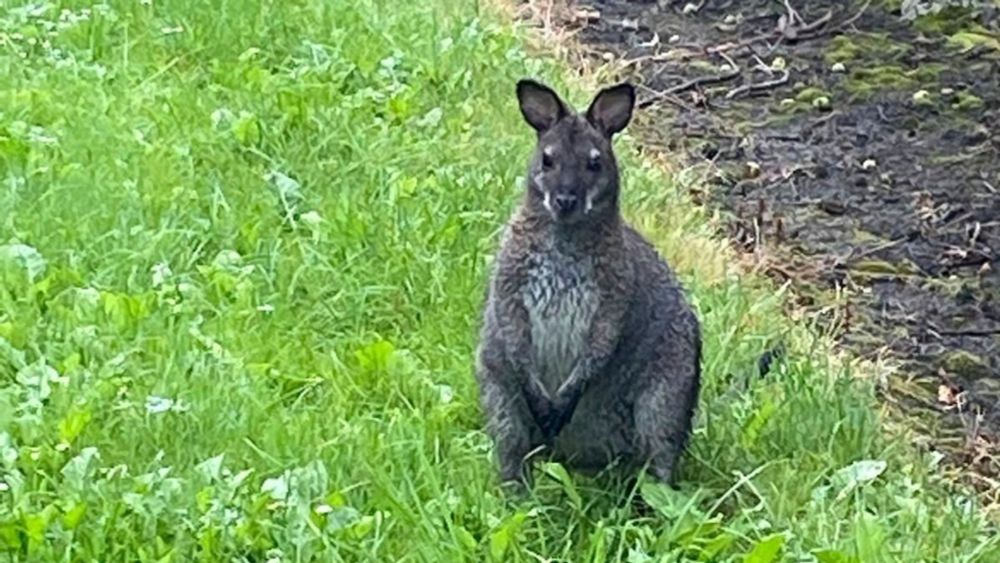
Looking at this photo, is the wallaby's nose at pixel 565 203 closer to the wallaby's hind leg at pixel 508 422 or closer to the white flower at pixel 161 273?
the wallaby's hind leg at pixel 508 422

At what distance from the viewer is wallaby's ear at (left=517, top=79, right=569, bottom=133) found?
192 inches

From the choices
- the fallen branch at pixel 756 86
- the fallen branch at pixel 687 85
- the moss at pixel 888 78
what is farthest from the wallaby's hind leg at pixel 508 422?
the moss at pixel 888 78

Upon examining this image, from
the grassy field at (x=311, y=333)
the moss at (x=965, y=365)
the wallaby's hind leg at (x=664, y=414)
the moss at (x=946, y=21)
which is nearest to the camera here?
the grassy field at (x=311, y=333)

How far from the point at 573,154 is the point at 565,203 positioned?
0.46ft

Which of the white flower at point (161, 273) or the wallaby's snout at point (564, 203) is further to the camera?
the white flower at point (161, 273)

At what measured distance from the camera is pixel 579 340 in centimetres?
477

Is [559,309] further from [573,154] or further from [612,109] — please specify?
[612,109]

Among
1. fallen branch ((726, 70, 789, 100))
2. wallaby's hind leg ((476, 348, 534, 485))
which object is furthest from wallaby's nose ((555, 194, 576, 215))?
fallen branch ((726, 70, 789, 100))

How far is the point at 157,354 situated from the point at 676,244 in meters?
1.92

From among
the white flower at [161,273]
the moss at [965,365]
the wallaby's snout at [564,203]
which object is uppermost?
the wallaby's snout at [564,203]

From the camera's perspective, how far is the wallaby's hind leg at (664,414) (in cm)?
473

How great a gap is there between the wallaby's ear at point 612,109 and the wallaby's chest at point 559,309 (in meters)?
0.37

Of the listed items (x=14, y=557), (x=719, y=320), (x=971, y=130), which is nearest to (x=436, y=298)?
(x=719, y=320)

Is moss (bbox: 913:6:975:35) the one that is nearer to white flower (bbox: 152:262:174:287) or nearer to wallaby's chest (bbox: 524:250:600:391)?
white flower (bbox: 152:262:174:287)
